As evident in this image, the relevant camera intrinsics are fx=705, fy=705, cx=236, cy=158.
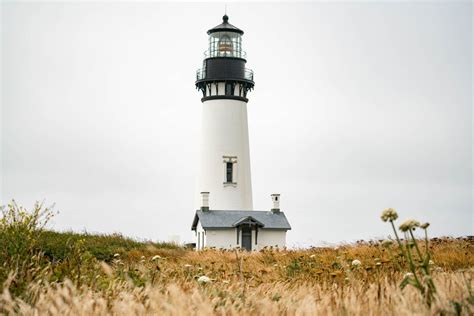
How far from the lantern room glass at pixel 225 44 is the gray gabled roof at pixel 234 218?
9.26m

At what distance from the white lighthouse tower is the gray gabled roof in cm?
67

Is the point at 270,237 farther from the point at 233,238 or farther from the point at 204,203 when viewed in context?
the point at 204,203

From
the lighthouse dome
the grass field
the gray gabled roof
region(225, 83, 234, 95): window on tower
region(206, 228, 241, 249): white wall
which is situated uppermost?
the lighthouse dome

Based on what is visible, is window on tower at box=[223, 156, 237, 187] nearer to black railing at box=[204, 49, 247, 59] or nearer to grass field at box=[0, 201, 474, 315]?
black railing at box=[204, 49, 247, 59]

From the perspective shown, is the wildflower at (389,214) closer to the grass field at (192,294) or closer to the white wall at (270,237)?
the grass field at (192,294)

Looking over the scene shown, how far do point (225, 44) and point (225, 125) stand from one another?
5174 mm

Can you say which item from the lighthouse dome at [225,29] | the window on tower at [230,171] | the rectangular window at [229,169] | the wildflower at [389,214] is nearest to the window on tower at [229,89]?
the lighthouse dome at [225,29]

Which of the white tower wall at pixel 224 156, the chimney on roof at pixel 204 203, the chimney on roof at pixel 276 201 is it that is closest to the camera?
the chimney on roof at pixel 204 203

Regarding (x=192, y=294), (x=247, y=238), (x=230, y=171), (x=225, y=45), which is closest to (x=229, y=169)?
(x=230, y=171)

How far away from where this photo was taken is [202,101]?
134ft

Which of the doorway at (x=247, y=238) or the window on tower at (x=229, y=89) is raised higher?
the window on tower at (x=229, y=89)

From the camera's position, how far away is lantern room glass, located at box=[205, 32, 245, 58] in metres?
41.1

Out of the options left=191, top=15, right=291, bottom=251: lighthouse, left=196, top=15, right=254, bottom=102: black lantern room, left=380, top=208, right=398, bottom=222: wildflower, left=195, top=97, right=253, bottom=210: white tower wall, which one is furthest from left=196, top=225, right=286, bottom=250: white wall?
left=380, top=208, right=398, bottom=222: wildflower

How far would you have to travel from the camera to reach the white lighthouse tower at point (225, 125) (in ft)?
128
